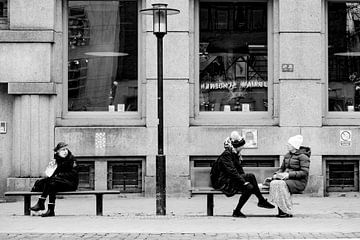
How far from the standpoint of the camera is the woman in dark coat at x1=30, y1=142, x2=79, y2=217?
13.9 metres

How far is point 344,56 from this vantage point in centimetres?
1828

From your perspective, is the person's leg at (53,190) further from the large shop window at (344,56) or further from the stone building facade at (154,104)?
the large shop window at (344,56)

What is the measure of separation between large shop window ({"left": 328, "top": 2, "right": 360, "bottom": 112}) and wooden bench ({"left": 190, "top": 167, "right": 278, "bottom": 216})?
3519 millimetres

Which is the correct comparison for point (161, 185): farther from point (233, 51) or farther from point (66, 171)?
point (233, 51)

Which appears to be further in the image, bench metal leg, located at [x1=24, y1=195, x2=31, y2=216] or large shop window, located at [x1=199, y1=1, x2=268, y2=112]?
large shop window, located at [x1=199, y1=1, x2=268, y2=112]

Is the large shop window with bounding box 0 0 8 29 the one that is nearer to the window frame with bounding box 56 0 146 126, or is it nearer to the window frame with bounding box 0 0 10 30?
the window frame with bounding box 0 0 10 30

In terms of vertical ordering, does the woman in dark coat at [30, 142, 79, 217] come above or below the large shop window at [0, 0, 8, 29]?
below

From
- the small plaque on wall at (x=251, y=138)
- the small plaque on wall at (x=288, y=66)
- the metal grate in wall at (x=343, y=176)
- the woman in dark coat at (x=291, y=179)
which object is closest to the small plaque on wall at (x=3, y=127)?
the small plaque on wall at (x=251, y=138)

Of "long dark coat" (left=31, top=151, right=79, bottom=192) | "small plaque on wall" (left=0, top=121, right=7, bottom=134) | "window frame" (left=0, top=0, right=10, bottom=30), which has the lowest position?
"long dark coat" (left=31, top=151, right=79, bottom=192)

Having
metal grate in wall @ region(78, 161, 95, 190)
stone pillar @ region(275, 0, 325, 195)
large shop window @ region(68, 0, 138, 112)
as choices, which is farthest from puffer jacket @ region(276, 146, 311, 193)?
metal grate in wall @ region(78, 161, 95, 190)

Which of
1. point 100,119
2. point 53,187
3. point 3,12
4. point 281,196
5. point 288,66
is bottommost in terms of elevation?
point 281,196

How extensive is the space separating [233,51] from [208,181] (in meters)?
4.50

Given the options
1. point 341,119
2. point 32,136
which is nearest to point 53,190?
point 32,136

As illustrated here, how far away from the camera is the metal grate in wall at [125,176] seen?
1762cm
